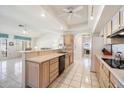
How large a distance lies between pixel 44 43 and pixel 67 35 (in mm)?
4547

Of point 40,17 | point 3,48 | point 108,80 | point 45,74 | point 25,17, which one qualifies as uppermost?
point 25,17

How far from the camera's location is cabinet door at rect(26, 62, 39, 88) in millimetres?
2529

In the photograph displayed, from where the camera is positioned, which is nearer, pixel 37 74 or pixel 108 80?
pixel 108 80

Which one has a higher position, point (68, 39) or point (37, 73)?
point (68, 39)

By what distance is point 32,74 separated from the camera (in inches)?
104

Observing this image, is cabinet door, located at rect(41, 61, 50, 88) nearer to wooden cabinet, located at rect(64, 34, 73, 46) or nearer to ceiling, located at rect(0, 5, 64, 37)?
ceiling, located at rect(0, 5, 64, 37)

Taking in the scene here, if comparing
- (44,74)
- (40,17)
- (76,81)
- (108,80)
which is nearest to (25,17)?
(40,17)

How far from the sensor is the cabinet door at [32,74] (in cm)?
253

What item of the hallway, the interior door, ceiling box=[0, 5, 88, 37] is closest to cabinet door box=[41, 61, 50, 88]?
Answer: the hallway

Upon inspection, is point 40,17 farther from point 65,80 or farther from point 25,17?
point 65,80

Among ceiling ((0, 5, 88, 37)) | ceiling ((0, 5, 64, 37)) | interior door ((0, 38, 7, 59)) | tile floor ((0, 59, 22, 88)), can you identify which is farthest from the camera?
interior door ((0, 38, 7, 59))
